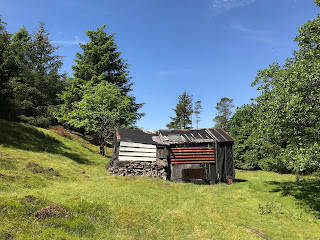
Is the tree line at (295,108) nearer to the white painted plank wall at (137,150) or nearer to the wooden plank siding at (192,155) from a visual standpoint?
the wooden plank siding at (192,155)

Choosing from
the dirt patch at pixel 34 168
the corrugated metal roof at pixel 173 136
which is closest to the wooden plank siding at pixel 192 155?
the corrugated metal roof at pixel 173 136

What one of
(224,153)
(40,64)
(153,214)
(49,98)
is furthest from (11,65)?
(224,153)

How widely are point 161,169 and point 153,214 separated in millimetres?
9277

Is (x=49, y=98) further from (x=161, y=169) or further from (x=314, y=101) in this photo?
(x=314, y=101)

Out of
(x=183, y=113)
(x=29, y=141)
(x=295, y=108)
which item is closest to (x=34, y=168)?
(x=29, y=141)

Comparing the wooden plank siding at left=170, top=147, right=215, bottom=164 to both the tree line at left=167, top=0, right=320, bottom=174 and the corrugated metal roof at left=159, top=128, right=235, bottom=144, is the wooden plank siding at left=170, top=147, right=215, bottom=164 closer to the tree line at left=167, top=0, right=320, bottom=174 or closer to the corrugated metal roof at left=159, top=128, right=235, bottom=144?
the corrugated metal roof at left=159, top=128, right=235, bottom=144

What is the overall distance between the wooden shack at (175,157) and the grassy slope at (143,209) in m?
3.16

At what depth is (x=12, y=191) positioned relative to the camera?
905 cm

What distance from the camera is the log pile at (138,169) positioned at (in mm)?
18312

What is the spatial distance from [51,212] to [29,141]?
63.1 feet

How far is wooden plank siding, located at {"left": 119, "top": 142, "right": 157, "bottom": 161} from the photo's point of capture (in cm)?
1917

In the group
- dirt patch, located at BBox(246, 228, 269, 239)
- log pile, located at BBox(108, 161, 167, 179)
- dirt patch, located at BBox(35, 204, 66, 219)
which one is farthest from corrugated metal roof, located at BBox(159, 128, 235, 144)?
dirt patch, located at BBox(35, 204, 66, 219)

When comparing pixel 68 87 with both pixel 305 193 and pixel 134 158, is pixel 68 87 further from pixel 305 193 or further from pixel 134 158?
pixel 305 193

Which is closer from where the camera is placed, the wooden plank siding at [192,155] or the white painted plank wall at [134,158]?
the white painted plank wall at [134,158]
